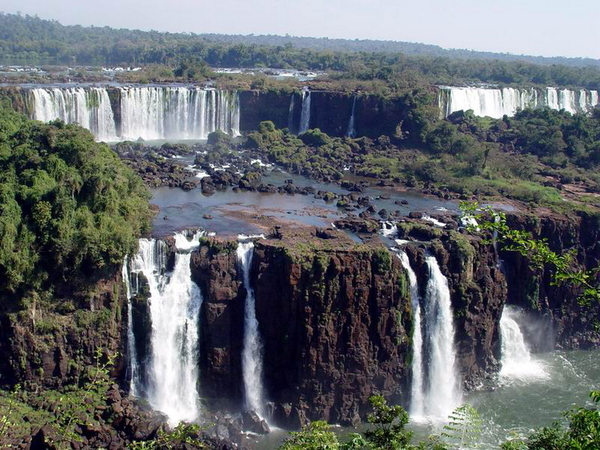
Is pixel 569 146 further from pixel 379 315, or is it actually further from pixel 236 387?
pixel 236 387

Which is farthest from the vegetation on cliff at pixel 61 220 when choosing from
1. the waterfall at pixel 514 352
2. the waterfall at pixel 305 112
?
the waterfall at pixel 305 112

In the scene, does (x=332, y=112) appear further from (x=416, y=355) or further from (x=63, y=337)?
(x=63, y=337)

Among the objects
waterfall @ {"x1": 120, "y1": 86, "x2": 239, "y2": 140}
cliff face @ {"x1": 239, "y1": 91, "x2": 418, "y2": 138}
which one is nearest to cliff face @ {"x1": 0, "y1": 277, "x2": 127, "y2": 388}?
waterfall @ {"x1": 120, "y1": 86, "x2": 239, "y2": 140}

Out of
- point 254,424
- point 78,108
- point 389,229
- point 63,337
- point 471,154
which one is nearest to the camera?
point 63,337

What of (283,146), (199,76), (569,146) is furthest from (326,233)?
(199,76)

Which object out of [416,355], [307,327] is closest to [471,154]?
[416,355]
